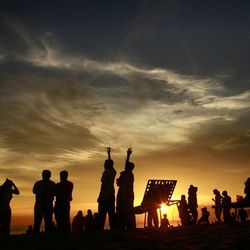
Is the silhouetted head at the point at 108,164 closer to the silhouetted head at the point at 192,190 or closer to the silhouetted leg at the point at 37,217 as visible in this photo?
the silhouetted leg at the point at 37,217

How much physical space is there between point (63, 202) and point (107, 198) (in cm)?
150

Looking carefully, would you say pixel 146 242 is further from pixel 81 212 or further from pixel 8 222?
pixel 81 212

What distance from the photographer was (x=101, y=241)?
848cm

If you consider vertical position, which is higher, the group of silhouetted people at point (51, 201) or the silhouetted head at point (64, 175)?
the silhouetted head at point (64, 175)

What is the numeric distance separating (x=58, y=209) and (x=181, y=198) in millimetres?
11207

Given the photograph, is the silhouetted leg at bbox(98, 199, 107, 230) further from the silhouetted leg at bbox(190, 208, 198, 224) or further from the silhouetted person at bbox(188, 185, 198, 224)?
the silhouetted leg at bbox(190, 208, 198, 224)

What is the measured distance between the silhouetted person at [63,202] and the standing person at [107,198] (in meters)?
1.07

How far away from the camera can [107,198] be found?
1220 cm

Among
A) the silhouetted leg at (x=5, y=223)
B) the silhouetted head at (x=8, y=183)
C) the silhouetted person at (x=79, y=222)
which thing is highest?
the silhouetted head at (x=8, y=183)

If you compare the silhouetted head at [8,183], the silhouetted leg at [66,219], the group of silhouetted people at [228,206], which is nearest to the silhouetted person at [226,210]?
the group of silhouetted people at [228,206]

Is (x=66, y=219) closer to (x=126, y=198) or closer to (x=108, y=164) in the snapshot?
(x=126, y=198)

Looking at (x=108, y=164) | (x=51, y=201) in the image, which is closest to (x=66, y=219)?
(x=51, y=201)

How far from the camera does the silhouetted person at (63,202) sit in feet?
40.3

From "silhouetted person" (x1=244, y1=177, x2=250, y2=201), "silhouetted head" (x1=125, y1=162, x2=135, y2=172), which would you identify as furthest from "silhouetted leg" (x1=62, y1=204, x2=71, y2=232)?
"silhouetted person" (x1=244, y1=177, x2=250, y2=201)
